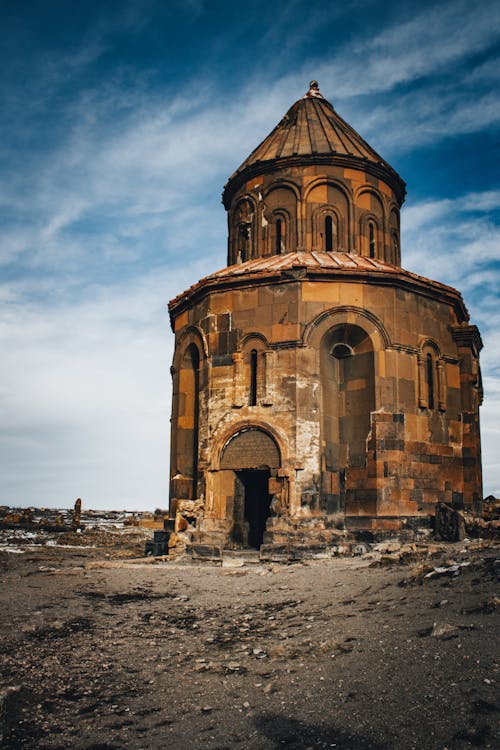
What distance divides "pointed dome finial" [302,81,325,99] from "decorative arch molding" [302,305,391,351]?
27.0 feet

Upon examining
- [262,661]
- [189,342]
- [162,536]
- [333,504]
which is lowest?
[262,661]

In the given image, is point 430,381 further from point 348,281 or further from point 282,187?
point 282,187

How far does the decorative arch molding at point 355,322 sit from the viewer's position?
46.2 feet

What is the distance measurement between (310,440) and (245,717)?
8.79 metres

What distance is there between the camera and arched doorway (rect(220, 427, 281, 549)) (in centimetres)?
1376

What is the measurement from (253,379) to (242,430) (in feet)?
3.67

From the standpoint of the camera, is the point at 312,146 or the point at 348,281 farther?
the point at 312,146

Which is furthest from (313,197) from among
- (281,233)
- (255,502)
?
(255,502)

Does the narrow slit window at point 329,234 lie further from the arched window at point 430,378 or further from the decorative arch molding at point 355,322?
the arched window at point 430,378

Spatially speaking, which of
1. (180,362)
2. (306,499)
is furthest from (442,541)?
(180,362)

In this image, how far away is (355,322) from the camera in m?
14.2

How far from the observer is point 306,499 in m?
13.2

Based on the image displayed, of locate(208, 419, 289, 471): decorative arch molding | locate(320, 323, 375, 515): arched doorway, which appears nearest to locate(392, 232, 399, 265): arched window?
locate(320, 323, 375, 515): arched doorway

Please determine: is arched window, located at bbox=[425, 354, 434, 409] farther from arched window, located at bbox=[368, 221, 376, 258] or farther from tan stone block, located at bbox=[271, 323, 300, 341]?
arched window, located at bbox=[368, 221, 376, 258]
